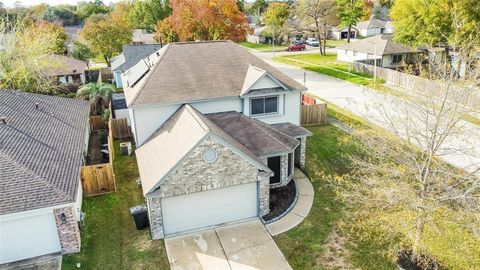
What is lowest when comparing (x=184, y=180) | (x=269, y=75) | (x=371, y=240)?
(x=371, y=240)

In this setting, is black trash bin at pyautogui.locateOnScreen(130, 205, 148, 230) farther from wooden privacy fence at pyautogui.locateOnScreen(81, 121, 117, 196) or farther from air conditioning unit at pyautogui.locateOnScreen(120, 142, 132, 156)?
air conditioning unit at pyautogui.locateOnScreen(120, 142, 132, 156)

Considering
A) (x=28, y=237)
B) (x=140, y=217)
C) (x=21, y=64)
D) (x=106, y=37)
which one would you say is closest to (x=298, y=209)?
(x=140, y=217)

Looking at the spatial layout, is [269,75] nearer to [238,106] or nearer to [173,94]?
[238,106]

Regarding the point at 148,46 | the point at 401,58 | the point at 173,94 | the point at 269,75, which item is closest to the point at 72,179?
the point at 173,94

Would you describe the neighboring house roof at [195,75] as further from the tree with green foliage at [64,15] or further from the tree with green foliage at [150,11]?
the tree with green foliage at [64,15]

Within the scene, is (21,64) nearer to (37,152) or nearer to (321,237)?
(37,152)

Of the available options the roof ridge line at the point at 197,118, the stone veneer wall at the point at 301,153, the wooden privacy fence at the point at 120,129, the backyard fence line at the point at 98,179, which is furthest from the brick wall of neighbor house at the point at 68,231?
the wooden privacy fence at the point at 120,129
